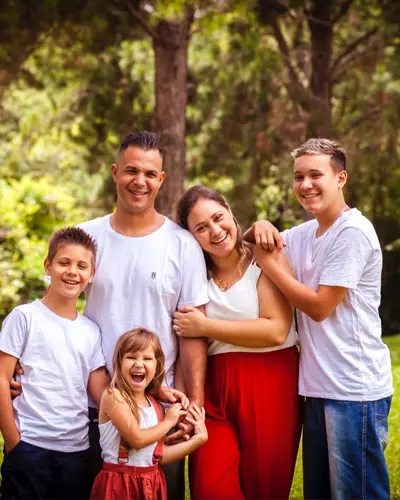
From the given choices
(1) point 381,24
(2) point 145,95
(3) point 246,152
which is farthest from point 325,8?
(2) point 145,95

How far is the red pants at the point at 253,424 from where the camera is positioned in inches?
142

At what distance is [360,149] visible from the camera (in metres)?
13.1

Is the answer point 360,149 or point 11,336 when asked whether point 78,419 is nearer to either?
point 11,336

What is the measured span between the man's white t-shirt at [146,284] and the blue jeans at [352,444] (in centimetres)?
73

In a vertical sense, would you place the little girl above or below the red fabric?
above

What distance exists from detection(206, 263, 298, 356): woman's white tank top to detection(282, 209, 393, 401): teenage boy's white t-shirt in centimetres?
22

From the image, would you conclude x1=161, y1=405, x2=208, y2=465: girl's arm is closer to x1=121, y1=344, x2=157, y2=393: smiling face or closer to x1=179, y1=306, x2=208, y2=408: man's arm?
x1=179, y1=306, x2=208, y2=408: man's arm

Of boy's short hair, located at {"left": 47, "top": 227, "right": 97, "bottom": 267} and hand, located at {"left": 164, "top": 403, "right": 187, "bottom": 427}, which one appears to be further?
boy's short hair, located at {"left": 47, "top": 227, "right": 97, "bottom": 267}

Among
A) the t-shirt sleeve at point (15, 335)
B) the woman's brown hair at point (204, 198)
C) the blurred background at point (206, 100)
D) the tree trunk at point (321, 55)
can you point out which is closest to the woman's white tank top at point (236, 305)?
the woman's brown hair at point (204, 198)

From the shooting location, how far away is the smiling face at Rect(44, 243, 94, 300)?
3.51 metres

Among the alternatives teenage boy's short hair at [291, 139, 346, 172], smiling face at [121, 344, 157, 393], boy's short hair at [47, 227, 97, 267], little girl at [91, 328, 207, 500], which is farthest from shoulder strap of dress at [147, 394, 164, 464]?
teenage boy's short hair at [291, 139, 346, 172]

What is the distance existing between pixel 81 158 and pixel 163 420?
13.7m

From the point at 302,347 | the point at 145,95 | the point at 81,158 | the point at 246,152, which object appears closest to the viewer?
the point at 302,347

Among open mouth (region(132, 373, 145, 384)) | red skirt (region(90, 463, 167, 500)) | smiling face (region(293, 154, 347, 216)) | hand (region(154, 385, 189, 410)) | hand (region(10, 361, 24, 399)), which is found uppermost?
smiling face (region(293, 154, 347, 216))
